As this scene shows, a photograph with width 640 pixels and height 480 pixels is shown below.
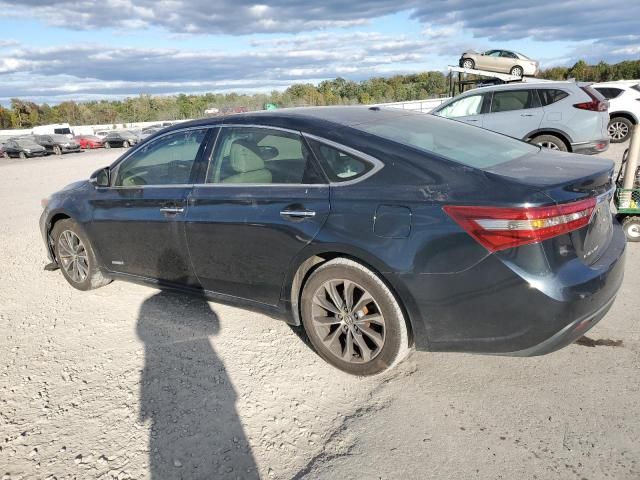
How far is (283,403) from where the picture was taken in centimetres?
286

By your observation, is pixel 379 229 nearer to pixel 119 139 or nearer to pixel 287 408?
pixel 287 408

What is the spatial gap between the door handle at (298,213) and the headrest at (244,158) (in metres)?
0.47

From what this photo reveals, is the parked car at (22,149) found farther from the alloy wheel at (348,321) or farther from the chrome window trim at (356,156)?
the alloy wheel at (348,321)

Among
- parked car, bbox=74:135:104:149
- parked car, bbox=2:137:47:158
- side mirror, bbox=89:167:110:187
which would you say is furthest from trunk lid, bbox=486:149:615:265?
parked car, bbox=74:135:104:149

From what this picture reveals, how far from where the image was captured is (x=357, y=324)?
9.84ft

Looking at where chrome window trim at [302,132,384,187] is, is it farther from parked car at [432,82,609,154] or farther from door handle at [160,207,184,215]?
parked car at [432,82,609,154]

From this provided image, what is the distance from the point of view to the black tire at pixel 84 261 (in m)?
4.63

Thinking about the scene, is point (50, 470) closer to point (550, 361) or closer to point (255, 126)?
point (255, 126)

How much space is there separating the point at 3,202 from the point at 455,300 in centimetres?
1163

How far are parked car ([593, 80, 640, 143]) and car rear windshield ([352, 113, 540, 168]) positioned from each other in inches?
424

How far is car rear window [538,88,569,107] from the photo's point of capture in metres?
8.77

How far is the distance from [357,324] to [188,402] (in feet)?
3.61

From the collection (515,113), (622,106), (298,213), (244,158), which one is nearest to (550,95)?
(515,113)

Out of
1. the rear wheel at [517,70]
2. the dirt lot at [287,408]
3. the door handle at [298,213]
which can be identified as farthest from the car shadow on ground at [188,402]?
the rear wheel at [517,70]
